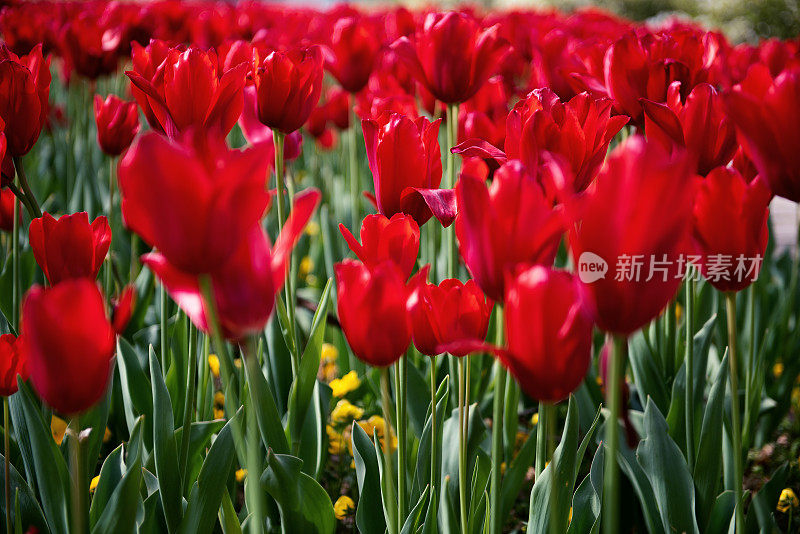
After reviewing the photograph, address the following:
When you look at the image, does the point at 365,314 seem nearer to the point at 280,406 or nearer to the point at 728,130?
the point at 728,130

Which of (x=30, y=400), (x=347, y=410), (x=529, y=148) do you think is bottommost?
(x=347, y=410)

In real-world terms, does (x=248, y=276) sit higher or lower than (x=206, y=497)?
higher

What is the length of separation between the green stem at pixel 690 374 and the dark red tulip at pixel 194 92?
887 mm

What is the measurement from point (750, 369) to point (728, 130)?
652 mm

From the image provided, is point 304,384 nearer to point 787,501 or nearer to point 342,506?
point 342,506

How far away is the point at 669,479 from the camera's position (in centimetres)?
134

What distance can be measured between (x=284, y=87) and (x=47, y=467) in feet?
2.49

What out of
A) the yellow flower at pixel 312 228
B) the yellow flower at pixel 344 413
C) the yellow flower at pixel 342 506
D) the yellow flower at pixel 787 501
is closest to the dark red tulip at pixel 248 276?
the yellow flower at pixel 342 506

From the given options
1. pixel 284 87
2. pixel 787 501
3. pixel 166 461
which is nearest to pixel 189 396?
pixel 166 461

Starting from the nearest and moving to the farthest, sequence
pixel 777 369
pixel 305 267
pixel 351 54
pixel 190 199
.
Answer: pixel 190 199, pixel 351 54, pixel 777 369, pixel 305 267

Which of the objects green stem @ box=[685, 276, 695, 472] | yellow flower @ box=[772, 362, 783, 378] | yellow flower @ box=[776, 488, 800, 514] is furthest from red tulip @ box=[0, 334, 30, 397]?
yellow flower @ box=[772, 362, 783, 378]

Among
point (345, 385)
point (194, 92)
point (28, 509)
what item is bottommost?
point (345, 385)

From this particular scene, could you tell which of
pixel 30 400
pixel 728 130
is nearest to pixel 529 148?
pixel 728 130

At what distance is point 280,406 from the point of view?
1.68 metres
